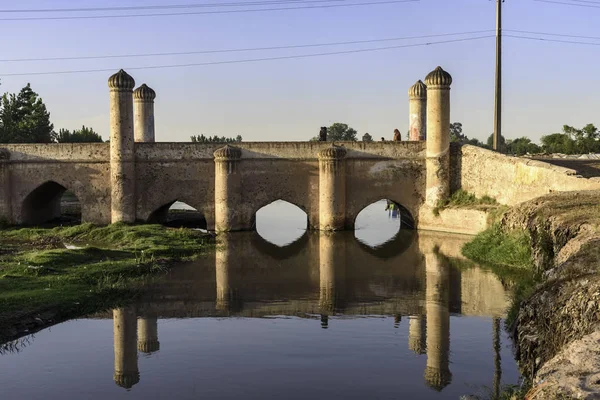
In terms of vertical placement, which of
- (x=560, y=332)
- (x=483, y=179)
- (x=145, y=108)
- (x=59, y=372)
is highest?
(x=145, y=108)

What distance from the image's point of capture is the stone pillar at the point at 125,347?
10781mm

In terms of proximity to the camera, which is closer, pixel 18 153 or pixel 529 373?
pixel 529 373

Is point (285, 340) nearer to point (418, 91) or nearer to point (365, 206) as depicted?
point (365, 206)

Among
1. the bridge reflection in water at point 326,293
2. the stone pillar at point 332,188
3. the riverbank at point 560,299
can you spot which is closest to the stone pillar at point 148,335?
the bridge reflection in water at point 326,293

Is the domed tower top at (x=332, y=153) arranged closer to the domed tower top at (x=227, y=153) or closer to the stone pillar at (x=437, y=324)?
the domed tower top at (x=227, y=153)

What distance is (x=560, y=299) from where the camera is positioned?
864 centimetres

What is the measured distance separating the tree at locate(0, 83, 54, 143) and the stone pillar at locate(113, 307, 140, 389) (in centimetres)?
3557

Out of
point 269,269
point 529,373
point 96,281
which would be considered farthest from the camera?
point 269,269

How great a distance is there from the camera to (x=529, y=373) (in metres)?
9.16

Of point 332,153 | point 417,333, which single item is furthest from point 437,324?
point 332,153

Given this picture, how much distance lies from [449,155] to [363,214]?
572 inches

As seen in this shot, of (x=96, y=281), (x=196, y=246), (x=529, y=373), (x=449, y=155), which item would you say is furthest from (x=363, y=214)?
(x=529, y=373)

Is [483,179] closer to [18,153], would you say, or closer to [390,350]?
[390,350]

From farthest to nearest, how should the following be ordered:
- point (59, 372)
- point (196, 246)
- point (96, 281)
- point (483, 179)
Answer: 1. point (483, 179)
2. point (196, 246)
3. point (96, 281)
4. point (59, 372)
